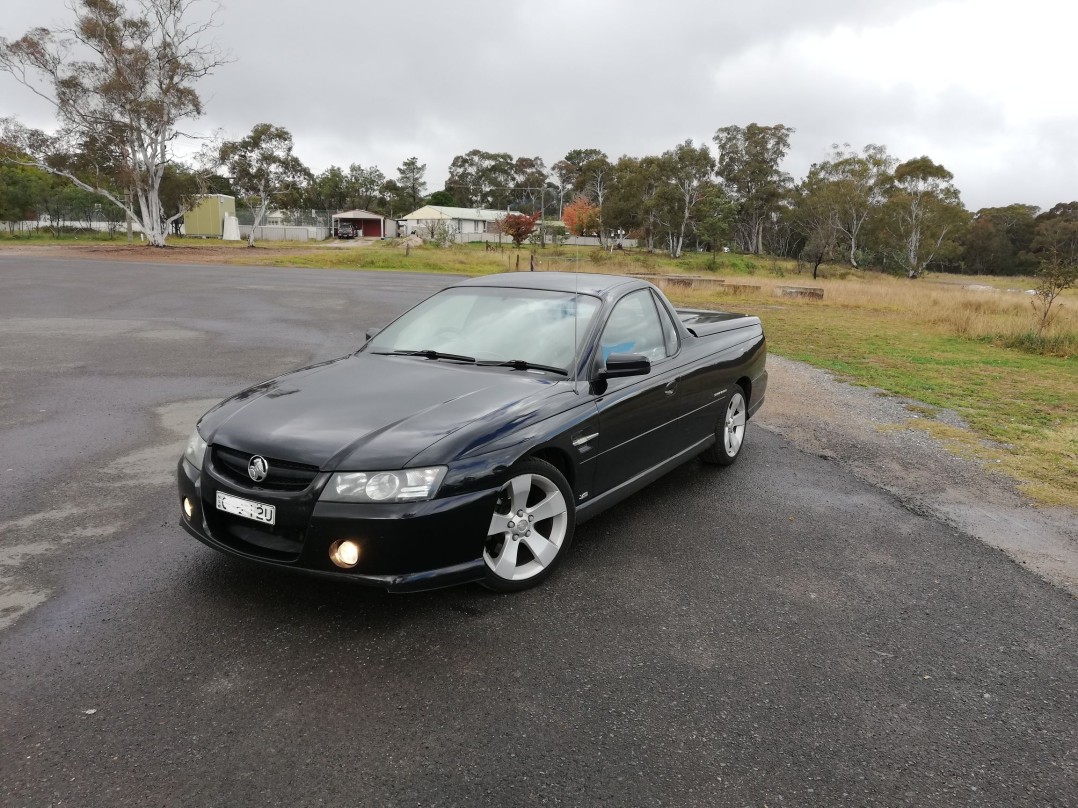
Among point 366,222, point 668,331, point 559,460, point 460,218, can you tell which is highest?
point 460,218

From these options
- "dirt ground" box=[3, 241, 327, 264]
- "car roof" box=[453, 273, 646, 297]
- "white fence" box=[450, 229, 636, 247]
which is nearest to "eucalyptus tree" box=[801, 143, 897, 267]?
"white fence" box=[450, 229, 636, 247]

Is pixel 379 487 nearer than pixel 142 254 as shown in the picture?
Yes

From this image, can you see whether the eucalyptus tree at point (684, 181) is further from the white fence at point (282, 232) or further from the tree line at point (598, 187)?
the white fence at point (282, 232)

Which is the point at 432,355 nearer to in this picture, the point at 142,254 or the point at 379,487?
the point at 379,487

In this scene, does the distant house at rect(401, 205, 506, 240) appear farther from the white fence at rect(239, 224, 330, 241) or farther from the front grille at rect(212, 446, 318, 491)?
the front grille at rect(212, 446, 318, 491)

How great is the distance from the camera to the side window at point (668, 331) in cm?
509

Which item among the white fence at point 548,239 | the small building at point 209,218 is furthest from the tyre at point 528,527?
the white fence at point 548,239

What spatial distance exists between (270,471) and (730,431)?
381cm

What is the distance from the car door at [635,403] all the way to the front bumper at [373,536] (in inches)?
39.3

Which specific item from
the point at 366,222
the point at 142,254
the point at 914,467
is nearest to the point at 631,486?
the point at 914,467

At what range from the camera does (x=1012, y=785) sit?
2.47 meters

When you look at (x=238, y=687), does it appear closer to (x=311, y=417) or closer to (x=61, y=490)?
(x=311, y=417)

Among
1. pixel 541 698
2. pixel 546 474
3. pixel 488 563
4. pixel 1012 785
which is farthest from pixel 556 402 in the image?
pixel 1012 785

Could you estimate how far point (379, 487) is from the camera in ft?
10.3
